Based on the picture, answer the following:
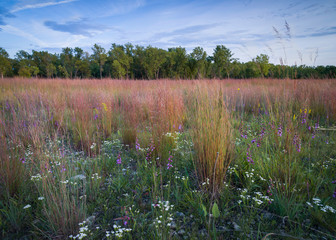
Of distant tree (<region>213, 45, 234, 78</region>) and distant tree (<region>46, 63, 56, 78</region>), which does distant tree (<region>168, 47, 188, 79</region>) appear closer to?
distant tree (<region>213, 45, 234, 78</region>)

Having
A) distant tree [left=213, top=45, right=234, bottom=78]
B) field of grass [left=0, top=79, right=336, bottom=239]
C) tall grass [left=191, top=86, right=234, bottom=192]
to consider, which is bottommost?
field of grass [left=0, top=79, right=336, bottom=239]

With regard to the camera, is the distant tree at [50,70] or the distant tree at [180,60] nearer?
the distant tree at [50,70]

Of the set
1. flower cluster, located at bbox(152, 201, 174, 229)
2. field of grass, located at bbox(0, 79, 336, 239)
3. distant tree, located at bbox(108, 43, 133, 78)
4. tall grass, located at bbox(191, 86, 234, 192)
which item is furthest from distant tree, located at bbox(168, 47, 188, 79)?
flower cluster, located at bbox(152, 201, 174, 229)

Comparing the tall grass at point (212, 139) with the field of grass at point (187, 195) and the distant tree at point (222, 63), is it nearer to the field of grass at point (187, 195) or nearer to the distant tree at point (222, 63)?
the field of grass at point (187, 195)

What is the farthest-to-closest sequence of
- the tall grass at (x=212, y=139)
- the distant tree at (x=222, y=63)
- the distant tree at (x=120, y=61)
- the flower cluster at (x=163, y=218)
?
the distant tree at (x=120, y=61) < the distant tree at (x=222, y=63) < the tall grass at (x=212, y=139) < the flower cluster at (x=163, y=218)

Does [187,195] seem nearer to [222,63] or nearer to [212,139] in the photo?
Result: [212,139]

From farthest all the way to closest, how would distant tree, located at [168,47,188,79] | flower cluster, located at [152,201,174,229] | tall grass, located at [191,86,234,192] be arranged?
distant tree, located at [168,47,188,79]
tall grass, located at [191,86,234,192]
flower cluster, located at [152,201,174,229]

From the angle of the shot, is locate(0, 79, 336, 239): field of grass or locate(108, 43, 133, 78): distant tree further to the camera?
locate(108, 43, 133, 78): distant tree

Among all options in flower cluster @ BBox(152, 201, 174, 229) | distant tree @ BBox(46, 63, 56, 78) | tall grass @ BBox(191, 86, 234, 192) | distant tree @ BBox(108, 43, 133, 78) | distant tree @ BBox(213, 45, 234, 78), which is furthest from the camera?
distant tree @ BBox(108, 43, 133, 78)

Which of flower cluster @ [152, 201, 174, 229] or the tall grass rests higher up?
the tall grass

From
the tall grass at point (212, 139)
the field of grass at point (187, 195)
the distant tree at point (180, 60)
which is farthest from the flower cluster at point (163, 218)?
the distant tree at point (180, 60)

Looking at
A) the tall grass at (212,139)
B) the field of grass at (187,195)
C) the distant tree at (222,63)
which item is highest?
the distant tree at (222,63)

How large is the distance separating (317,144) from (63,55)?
4400 centimetres

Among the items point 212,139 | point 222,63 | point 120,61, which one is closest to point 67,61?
point 120,61
